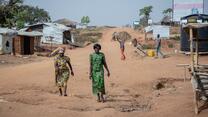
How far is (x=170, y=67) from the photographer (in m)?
20.4

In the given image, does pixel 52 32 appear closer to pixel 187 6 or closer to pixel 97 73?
pixel 187 6

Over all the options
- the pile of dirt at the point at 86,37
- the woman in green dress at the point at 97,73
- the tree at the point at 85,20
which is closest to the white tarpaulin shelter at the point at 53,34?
the pile of dirt at the point at 86,37

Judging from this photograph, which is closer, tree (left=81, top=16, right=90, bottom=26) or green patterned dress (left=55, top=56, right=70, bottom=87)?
green patterned dress (left=55, top=56, right=70, bottom=87)

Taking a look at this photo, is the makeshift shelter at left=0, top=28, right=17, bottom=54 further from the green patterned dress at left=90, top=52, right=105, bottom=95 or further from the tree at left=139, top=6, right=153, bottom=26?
the tree at left=139, top=6, right=153, bottom=26

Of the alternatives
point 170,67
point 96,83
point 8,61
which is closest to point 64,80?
point 96,83

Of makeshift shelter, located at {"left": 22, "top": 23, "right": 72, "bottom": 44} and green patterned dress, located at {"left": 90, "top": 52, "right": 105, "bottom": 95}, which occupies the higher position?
makeshift shelter, located at {"left": 22, "top": 23, "right": 72, "bottom": 44}

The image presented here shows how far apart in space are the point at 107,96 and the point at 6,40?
20.7 meters

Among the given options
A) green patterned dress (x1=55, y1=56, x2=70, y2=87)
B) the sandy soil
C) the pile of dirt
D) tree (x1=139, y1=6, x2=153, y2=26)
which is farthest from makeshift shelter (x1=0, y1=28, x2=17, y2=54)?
tree (x1=139, y1=6, x2=153, y2=26)

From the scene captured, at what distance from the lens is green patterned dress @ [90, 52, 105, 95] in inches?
444

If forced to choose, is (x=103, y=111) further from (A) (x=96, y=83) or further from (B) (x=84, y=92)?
(B) (x=84, y=92)

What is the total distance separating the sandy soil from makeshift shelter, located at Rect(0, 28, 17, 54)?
12.5 meters

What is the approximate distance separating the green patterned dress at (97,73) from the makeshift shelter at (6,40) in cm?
2132

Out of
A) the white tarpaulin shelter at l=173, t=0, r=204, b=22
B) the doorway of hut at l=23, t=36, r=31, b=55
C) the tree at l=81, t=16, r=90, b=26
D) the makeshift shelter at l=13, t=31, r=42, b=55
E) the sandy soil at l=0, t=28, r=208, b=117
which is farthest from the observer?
the tree at l=81, t=16, r=90, b=26

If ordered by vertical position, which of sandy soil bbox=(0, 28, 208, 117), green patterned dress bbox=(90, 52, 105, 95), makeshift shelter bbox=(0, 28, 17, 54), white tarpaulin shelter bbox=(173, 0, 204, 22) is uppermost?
white tarpaulin shelter bbox=(173, 0, 204, 22)
